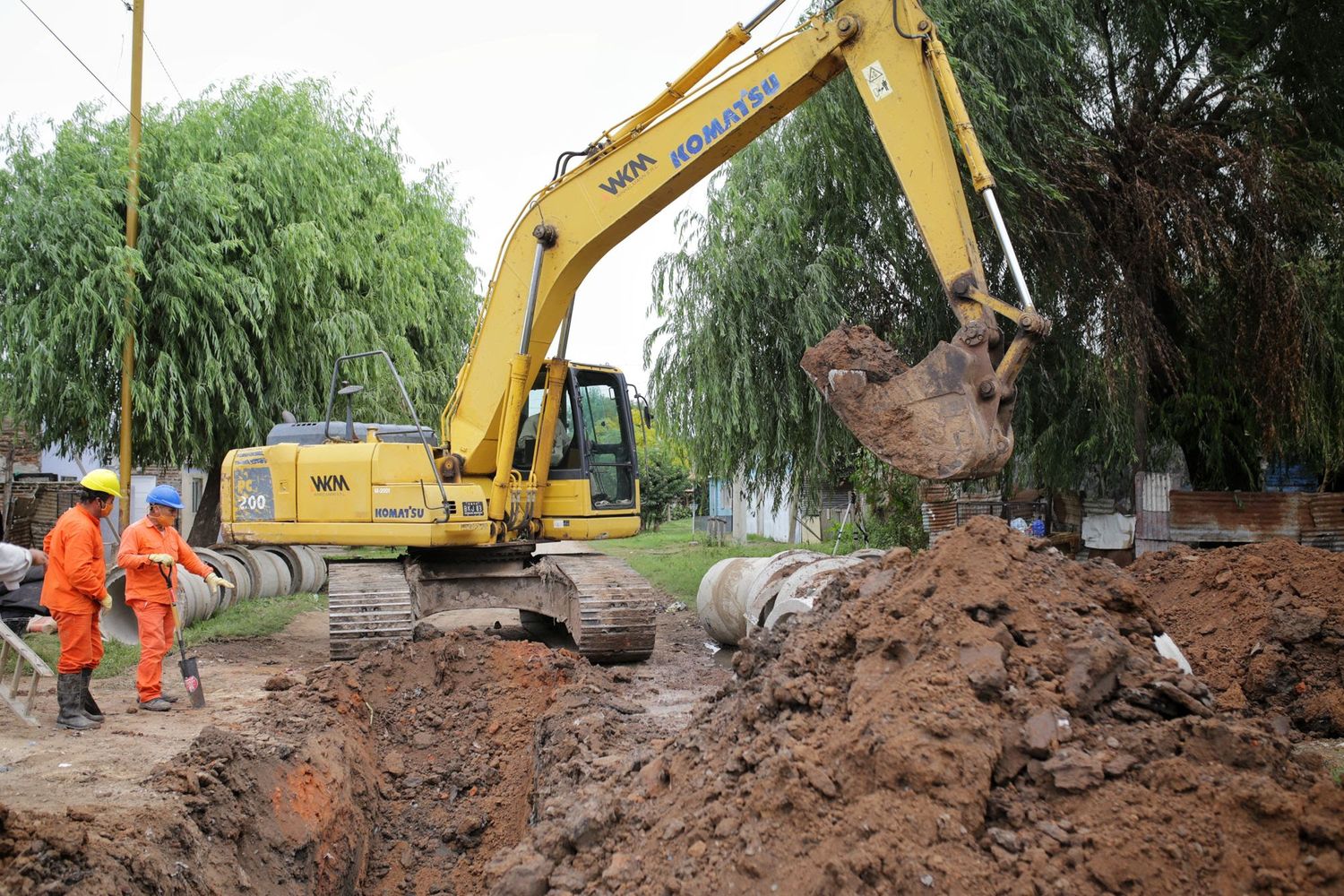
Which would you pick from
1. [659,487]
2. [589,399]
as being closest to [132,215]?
[589,399]

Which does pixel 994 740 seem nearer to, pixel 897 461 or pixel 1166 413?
pixel 897 461

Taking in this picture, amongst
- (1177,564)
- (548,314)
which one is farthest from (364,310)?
(1177,564)

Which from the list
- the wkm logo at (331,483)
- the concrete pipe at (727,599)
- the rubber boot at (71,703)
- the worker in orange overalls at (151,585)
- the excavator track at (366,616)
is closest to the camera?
the rubber boot at (71,703)

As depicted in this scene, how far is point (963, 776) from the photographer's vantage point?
3297 mm

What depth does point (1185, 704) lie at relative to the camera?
3.67m

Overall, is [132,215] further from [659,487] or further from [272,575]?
[659,487]

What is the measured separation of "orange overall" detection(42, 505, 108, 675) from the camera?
6.49 m

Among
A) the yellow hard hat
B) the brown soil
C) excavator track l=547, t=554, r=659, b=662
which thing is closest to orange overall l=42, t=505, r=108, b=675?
the yellow hard hat

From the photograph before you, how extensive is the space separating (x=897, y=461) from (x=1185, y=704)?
96.7 inches

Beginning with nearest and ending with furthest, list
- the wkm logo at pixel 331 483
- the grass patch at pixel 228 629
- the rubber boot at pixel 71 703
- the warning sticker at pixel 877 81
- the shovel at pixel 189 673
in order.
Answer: the rubber boot at pixel 71 703 < the warning sticker at pixel 877 81 < the shovel at pixel 189 673 < the wkm logo at pixel 331 483 < the grass patch at pixel 228 629

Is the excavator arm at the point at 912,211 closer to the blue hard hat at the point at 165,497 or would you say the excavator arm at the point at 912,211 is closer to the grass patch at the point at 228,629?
the blue hard hat at the point at 165,497

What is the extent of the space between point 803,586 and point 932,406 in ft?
7.11

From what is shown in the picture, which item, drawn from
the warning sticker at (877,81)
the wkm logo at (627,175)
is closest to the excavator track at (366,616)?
the wkm logo at (627,175)

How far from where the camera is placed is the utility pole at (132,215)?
→ 13.0 metres
